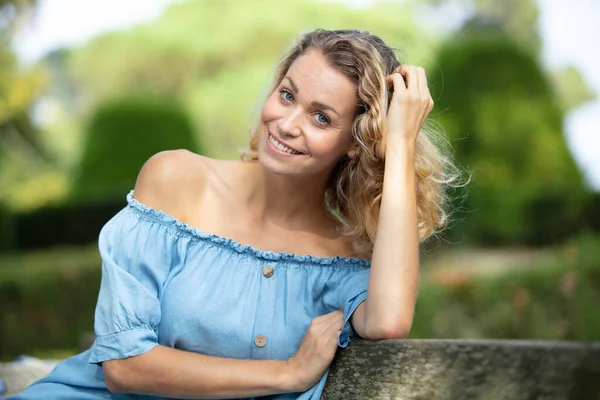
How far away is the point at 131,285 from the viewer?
8.25 feet

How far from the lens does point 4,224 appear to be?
11.3 metres

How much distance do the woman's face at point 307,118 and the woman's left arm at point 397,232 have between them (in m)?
0.16

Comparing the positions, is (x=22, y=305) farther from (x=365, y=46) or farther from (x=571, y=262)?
(x=365, y=46)

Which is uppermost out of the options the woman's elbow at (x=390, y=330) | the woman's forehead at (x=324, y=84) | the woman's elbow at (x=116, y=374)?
the woman's forehead at (x=324, y=84)

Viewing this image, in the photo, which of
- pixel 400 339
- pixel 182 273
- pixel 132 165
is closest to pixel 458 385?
pixel 400 339

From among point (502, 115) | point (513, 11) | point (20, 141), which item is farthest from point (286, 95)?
point (513, 11)

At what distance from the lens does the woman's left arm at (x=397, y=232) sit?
7.93ft

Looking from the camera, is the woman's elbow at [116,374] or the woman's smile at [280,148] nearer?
the woman's elbow at [116,374]

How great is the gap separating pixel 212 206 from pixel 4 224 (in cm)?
918

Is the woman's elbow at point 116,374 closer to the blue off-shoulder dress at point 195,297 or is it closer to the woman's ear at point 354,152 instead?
the blue off-shoulder dress at point 195,297

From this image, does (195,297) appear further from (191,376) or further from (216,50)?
(216,50)

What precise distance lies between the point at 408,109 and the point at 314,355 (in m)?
0.76

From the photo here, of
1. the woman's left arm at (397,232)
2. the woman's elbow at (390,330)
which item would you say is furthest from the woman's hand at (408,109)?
the woman's elbow at (390,330)

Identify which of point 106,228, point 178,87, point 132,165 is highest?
point 178,87
